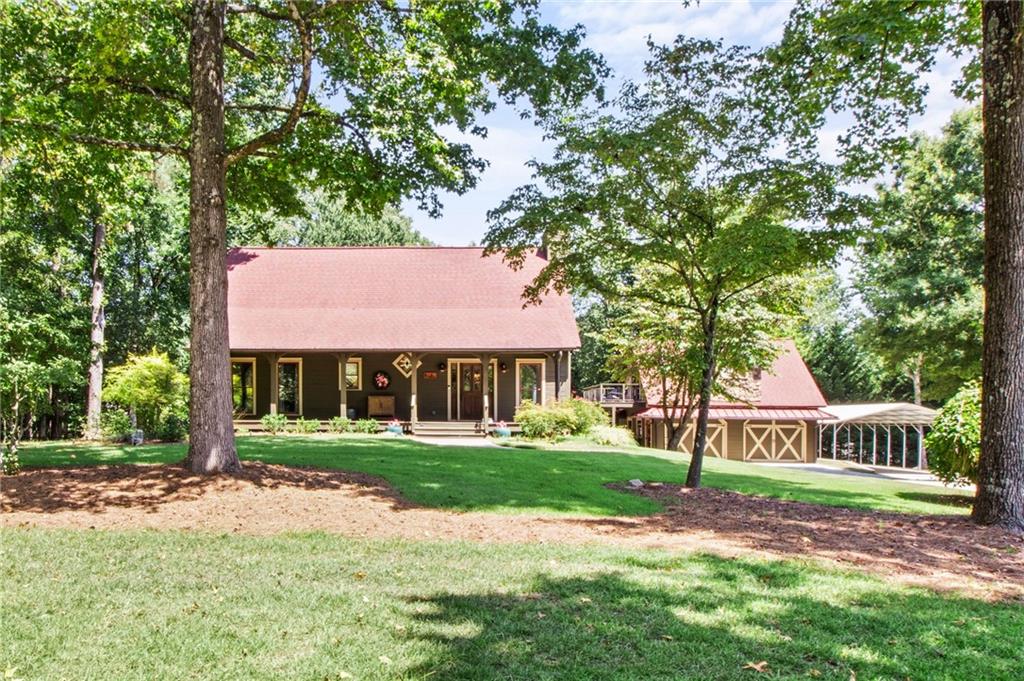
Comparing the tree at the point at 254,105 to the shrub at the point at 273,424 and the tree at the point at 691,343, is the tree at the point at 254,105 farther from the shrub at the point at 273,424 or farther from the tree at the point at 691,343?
the shrub at the point at 273,424

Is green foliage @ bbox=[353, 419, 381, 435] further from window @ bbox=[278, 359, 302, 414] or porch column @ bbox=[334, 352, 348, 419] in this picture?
window @ bbox=[278, 359, 302, 414]

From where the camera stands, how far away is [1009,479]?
23.4 feet

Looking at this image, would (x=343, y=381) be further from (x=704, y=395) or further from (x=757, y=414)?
(x=757, y=414)

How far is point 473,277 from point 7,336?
16706mm

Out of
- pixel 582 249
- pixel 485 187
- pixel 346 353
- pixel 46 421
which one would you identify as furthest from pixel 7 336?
pixel 46 421

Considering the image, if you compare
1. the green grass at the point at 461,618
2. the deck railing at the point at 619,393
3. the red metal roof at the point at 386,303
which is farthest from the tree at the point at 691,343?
the green grass at the point at 461,618

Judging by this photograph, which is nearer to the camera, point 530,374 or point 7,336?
point 7,336

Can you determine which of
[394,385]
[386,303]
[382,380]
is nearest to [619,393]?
[394,385]

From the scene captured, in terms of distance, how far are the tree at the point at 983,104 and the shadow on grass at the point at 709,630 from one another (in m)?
3.43

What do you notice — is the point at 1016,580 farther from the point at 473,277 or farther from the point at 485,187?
the point at 473,277

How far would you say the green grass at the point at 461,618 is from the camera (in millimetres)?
3350

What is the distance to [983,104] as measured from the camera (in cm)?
758

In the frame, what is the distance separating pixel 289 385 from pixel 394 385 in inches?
156

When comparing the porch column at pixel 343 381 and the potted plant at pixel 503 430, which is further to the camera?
the porch column at pixel 343 381
